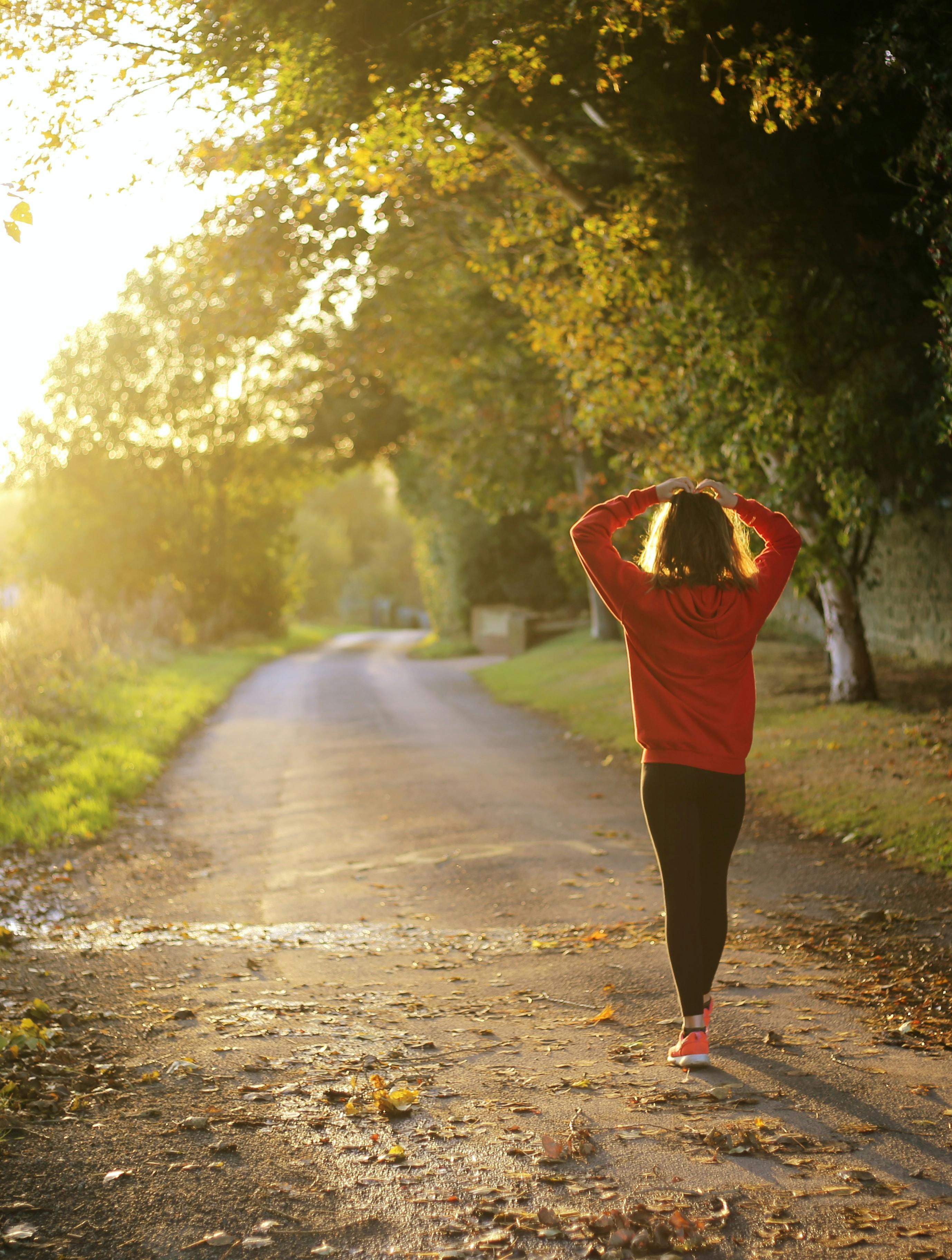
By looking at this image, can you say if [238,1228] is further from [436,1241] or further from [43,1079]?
[43,1079]

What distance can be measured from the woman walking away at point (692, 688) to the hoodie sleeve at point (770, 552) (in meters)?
0.01

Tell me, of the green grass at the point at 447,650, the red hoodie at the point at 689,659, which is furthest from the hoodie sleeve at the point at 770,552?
the green grass at the point at 447,650

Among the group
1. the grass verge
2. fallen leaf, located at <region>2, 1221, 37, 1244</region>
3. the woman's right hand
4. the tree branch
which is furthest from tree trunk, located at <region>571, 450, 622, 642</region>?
fallen leaf, located at <region>2, 1221, 37, 1244</region>

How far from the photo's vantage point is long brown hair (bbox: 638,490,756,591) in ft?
14.7

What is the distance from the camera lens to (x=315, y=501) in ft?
267

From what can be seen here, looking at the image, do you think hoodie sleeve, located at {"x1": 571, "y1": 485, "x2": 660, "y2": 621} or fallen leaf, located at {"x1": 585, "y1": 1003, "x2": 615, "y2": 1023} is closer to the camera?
hoodie sleeve, located at {"x1": 571, "y1": 485, "x2": 660, "y2": 621}

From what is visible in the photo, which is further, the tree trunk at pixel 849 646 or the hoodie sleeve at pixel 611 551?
the tree trunk at pixel 849 646

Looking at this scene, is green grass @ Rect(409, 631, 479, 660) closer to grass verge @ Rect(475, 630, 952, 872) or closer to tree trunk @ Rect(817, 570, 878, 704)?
grass verge @ Rect(475, 630, 952, 872)

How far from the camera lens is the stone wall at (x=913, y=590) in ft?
48.9

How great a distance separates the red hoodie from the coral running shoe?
1001 millimetres

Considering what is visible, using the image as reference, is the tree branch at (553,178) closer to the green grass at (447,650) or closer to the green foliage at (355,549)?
the green grass at (447,650)

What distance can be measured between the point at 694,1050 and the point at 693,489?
2.14 meters

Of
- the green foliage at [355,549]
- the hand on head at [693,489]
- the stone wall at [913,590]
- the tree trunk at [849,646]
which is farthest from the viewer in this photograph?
the green foliage at [355,549]

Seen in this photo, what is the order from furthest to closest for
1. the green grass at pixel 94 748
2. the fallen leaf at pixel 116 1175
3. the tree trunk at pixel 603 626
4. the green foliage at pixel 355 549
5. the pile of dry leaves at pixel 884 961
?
the green foliage at pixel 355 549 → the tree trunk at pixel 603 626 → the green grass at pixel 94 748 → the pile of dry leaves at pixel 884 961 → the fallen leaf at pixel 116 1175
